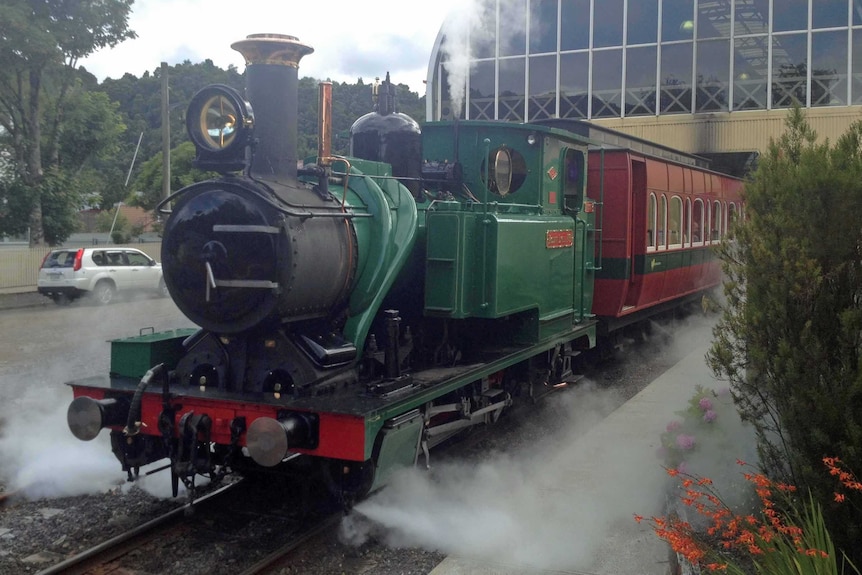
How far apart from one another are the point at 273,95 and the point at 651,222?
6248mm

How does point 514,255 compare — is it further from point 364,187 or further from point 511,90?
point 511,90

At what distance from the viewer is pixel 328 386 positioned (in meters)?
4.80

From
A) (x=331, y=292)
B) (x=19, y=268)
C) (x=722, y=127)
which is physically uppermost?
(x=722, y=127)

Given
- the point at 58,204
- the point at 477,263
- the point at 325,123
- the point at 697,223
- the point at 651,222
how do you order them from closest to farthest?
the point at 325,123 → the point at 477,263 → the point at 651,222 → the point at 697,223 → the point at 58,204

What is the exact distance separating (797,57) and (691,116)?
265cm

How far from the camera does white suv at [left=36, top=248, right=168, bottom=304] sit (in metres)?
18.6

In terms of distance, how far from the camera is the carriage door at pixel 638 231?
9336 mm

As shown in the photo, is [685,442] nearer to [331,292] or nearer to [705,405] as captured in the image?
[705,405]

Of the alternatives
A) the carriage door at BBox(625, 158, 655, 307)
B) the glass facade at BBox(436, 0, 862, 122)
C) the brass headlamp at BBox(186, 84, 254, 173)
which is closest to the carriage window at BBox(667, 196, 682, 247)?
the carriage door at BBox(625, 158, 655, 307)

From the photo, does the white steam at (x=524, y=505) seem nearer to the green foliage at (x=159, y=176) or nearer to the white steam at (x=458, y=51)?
the white steam at (x=458, y=51)

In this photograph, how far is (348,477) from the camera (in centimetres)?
466

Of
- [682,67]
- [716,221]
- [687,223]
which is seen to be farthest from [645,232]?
[682,67]

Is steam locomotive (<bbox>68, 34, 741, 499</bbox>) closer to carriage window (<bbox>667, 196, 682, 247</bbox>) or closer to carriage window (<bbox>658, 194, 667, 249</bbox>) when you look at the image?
carriage window (<bbox>658, 194, 667, 249</bbox>)

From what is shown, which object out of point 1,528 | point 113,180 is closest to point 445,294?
point 1,528
